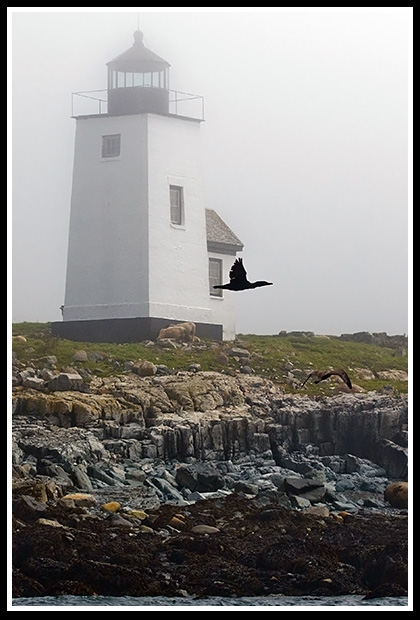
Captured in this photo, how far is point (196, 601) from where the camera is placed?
50.4ft

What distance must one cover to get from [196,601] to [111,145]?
7.81m

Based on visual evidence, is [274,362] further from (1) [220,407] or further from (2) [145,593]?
(2) [145,593]

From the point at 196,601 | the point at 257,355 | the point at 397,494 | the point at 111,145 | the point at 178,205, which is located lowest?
the point at 196,601

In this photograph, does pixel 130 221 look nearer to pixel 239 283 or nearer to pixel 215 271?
pixel 215 271

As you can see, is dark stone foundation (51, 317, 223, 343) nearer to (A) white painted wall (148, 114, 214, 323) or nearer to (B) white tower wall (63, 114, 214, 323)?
(B) white tower wall (63, 114, 214, 323)

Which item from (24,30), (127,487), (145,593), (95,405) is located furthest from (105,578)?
(24,30)

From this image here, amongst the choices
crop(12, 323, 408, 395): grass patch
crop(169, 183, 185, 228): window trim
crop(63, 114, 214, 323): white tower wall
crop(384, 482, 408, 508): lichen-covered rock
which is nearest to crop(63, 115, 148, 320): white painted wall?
crop(63, 114, 214, 323): white tower wall

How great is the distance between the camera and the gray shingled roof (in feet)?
71.5

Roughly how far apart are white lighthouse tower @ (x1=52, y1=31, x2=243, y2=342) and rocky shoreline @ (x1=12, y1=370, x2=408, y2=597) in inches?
47.3

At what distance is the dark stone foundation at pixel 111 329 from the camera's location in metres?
20.6

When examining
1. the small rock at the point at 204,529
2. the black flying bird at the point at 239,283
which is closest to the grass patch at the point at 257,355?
the black flying bird at the point at 239,283

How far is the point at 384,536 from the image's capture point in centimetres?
1688

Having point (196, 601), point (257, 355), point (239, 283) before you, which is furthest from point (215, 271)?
point (196, 601)

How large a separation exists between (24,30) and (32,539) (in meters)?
6.81
